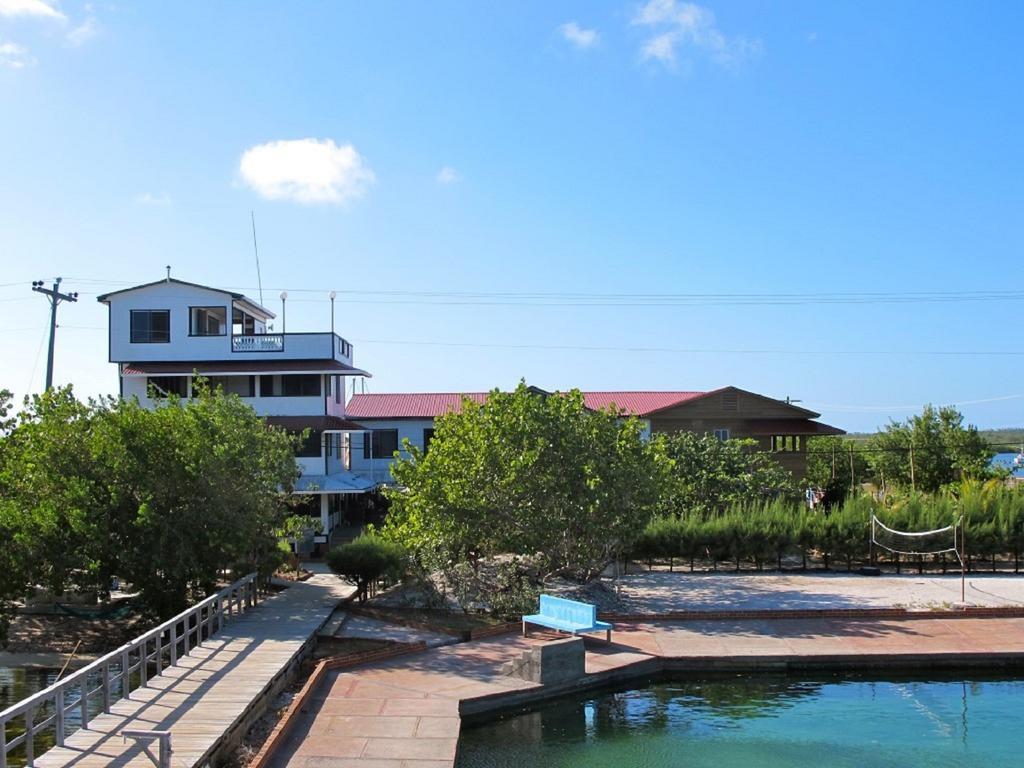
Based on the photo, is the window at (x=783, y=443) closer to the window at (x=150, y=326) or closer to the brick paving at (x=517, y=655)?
the brick paving at (x=517, y=655)

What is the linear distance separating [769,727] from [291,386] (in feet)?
76.4

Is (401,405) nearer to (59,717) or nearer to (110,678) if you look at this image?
(110,678)

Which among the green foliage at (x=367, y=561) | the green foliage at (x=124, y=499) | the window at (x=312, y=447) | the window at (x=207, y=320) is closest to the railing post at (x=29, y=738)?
the green foliage at (x=124, y=499)

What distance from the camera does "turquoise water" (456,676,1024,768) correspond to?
12039mm

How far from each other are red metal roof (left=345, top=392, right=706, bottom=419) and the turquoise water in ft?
82.2

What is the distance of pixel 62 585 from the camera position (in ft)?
58.3

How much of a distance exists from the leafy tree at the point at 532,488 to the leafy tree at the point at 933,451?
30014 millimetres

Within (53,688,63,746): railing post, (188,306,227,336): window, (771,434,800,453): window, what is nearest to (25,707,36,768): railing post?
(53,688,63,746): railing post

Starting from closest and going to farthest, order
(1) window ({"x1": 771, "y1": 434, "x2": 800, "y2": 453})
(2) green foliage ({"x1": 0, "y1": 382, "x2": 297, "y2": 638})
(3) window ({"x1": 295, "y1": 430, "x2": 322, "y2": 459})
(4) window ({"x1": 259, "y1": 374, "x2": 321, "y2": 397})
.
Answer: (2) green foliage ({"x1": 0, "y1": 382, "x2": 297, "y2": 638}), (3) window ({"x1": 295, "y1": 430, "x2": 322, "y2": 459}), (4) window ({"x1": 259, "y1": 374, "x2": 321, "y2": 397}), (1) window ({"x1": 771, "y1": 434, "x2": 800, "y2": 453})

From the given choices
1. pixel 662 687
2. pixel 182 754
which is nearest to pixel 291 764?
pixel 182 754

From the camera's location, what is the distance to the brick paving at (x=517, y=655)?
38.0ft

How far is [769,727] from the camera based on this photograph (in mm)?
13289

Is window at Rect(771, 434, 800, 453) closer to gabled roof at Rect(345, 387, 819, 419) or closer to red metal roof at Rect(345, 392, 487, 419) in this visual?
gabled roof at Rect(345, 387, 819, 419)

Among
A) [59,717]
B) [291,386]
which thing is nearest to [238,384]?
[291,386]
